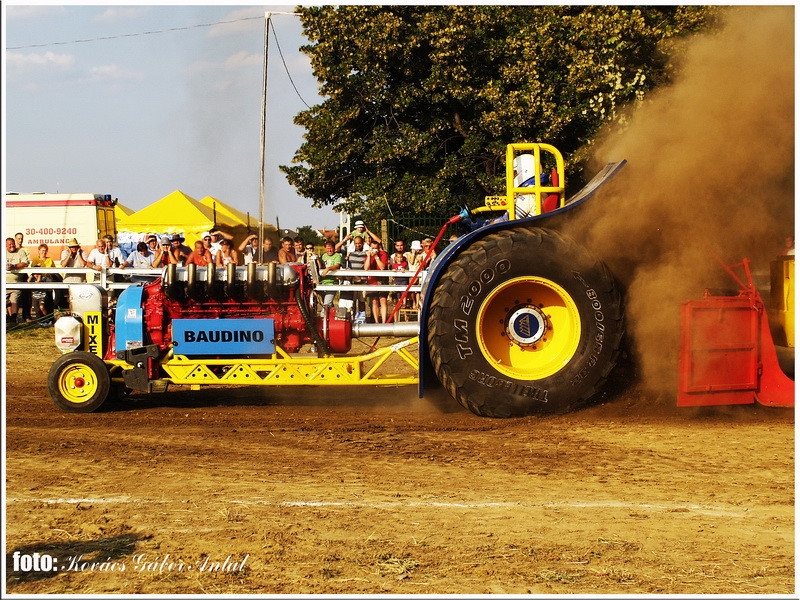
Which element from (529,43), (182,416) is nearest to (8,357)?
(182,416)

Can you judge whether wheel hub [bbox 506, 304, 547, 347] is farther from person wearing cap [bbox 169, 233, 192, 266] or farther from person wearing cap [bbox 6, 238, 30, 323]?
person wearing cap [bbox 6, 238, 30, 323]

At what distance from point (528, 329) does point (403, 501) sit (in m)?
2.56

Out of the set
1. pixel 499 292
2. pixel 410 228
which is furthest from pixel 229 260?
pixel 410 228

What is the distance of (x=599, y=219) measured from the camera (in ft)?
22.2

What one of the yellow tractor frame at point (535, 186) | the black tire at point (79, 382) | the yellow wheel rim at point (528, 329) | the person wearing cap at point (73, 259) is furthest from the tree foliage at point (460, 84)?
the black tire at point (79, 382)

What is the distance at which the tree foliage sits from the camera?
1664cm

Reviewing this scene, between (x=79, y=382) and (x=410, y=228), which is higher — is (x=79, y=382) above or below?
below

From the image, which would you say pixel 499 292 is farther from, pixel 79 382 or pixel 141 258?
pixel 141 258

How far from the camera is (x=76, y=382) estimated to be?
7.23m

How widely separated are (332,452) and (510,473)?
1295 millimetres

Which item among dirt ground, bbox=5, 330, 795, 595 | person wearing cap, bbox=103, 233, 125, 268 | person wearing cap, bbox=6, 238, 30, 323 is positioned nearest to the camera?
dirt ground, bbox=5, 330, 795, 595

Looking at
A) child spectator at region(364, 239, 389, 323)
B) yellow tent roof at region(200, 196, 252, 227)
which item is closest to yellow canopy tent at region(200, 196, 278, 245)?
yellow tent roof at region(200, 196, 252, 227)

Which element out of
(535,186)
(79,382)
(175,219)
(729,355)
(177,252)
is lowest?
(79,382)

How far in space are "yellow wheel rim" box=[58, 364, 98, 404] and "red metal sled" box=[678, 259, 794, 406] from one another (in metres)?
4.91
